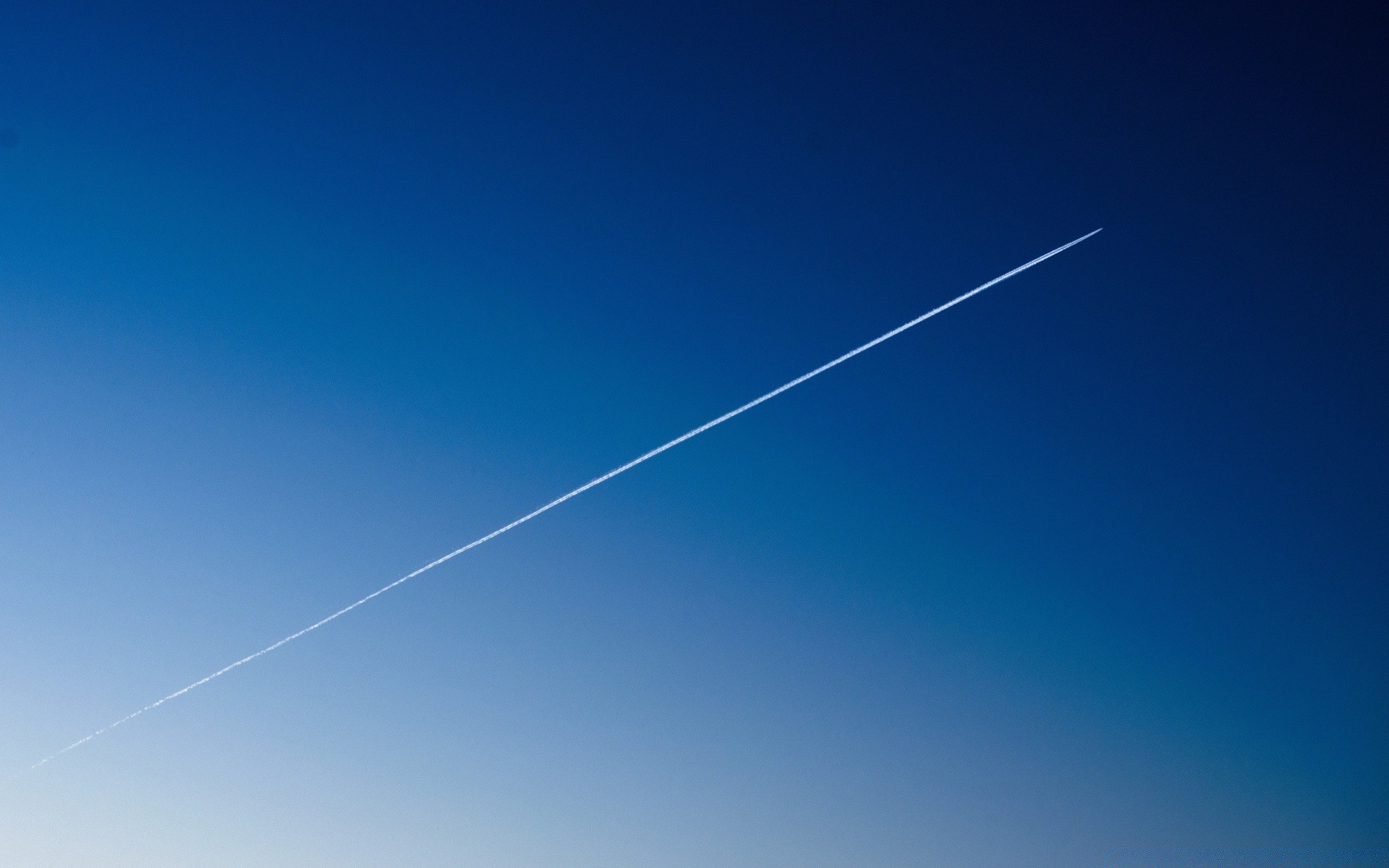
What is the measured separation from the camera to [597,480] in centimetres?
1173

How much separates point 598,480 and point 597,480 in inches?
0.4

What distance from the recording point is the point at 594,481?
11727 mm

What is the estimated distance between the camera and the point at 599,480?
38.5 ft

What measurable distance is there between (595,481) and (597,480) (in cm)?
4

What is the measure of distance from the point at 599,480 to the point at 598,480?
10 millimetres

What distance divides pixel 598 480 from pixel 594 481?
56mm

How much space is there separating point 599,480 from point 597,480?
0.07 ft

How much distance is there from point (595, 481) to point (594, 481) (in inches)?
0.4

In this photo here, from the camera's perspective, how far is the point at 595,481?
11727 millimetres

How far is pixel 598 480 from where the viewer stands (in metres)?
A: 11.7

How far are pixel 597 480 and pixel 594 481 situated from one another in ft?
0.15
